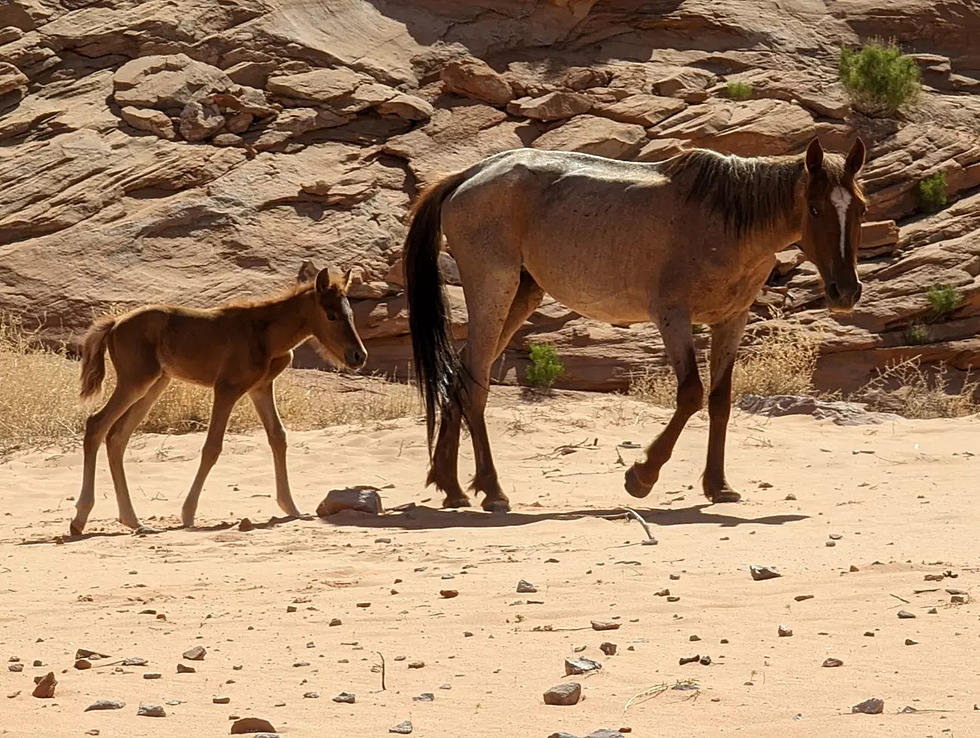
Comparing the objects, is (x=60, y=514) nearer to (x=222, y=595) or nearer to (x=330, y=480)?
(x=330, y=480)

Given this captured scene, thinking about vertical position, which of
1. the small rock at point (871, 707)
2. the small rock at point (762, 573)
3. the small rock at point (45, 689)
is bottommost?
the small rock at point (762, 573)

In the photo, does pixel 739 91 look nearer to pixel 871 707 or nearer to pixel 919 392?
pixel 919 392

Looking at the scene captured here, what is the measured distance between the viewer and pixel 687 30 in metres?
20.4

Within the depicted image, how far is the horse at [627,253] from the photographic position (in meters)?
8.77

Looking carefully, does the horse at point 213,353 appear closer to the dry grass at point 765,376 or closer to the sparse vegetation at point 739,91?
the dry grass at point 765,376

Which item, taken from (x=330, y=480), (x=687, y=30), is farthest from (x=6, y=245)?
(x=687, y=30)

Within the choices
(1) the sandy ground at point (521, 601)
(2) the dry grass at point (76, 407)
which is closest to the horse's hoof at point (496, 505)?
(1) the sandy ground at point (521, 601)

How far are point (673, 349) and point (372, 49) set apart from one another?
1157 cm

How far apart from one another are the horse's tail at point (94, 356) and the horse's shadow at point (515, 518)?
172cm

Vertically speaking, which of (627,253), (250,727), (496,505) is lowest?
(496,505)

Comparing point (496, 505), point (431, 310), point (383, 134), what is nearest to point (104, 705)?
point (496, 505)

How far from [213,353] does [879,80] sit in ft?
41.7

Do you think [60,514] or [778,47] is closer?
[60,514]

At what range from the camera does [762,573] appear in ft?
19.4
